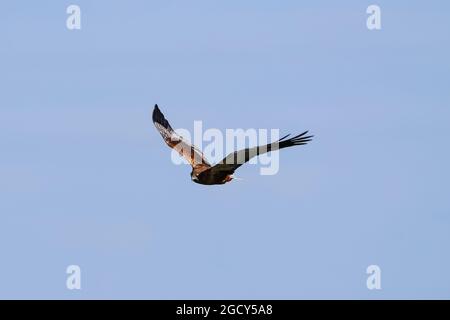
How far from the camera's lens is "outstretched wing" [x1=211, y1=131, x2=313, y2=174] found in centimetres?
4828

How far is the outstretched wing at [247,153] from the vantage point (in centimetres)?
4828

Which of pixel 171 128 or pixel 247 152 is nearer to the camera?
pixel 247 152

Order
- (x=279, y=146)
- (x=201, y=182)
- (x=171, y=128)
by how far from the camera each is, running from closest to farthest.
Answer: (x=279, y=146) < (x=201, y=182) < (x=171, y=128)

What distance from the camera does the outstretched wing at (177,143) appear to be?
54219 mm

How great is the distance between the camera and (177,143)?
56.2m

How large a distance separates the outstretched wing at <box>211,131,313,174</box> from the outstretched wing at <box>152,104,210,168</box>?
2373 mm

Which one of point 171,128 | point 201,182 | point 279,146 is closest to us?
point 279,146

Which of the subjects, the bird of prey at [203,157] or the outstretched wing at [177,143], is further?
the outstretched wing at [177,143]

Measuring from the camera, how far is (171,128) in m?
57.5

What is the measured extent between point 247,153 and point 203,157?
5576 mm
